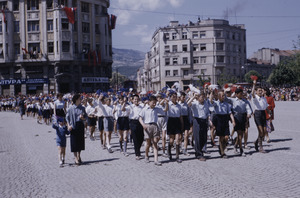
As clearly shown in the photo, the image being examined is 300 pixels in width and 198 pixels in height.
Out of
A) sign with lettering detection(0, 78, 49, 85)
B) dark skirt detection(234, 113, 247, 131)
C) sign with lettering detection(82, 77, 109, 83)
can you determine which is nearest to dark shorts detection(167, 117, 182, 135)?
dark skirt detection(234, 113, 247, 131)

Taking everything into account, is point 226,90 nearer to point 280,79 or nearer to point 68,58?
point 68,58

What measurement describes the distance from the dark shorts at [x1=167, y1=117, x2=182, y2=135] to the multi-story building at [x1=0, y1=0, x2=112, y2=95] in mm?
45701

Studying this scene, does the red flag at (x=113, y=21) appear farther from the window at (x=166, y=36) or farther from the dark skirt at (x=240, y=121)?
the dark skirt at (x=240, y=121)

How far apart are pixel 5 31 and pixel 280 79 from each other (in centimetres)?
5163

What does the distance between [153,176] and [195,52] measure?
71.2 meters

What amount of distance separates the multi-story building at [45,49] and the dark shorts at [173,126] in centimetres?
4570

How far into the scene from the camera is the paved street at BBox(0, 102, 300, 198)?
263 inches

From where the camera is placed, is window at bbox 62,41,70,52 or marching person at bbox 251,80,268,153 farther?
window at bbox 62,41,70,52

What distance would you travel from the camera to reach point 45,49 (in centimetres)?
5478

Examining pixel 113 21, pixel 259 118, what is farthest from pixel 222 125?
pixel 113 21

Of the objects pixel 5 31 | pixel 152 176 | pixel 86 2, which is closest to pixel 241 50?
pixel 86 2

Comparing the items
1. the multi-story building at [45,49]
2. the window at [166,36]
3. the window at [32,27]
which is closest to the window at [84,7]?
the multi-story building at [45,49]

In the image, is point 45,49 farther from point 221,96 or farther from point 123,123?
point 221,96

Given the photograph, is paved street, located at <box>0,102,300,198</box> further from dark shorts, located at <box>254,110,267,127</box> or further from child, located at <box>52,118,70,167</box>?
dark shorts, located at <box>254,110,267,127</box>
